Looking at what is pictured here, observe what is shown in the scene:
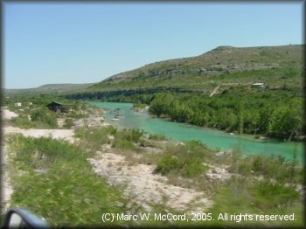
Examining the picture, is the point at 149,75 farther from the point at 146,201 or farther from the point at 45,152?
the point at 146,201

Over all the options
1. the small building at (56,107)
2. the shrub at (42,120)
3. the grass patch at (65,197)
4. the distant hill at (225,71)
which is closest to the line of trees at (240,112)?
the small building at (56,107)

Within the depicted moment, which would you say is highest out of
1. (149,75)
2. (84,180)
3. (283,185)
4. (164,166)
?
(149,75)

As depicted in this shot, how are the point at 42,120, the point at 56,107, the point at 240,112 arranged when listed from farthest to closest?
1. the point at 56,107
2. the point at 42,120
3. the point at 240,112

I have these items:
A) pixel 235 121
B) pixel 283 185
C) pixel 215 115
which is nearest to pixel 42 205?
pixel 283 185

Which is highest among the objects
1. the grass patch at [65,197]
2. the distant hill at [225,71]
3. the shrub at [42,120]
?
the distant hill at [225,71]

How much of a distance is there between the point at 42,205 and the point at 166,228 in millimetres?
1240

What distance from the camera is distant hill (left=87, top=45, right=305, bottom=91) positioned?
55812mm

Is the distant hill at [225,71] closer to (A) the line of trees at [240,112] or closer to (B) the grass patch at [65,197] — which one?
(A) the line of trees at [240,112]

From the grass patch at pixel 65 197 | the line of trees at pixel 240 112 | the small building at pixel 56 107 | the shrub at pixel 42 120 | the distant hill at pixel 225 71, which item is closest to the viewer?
the grass patch at pixel 65 197

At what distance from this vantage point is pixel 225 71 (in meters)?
66.5

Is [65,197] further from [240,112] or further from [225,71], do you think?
[225,71]

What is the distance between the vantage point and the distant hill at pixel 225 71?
5581cm

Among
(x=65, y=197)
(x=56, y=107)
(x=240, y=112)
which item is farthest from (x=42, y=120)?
(x=65, y=197)

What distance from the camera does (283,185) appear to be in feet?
18.6
